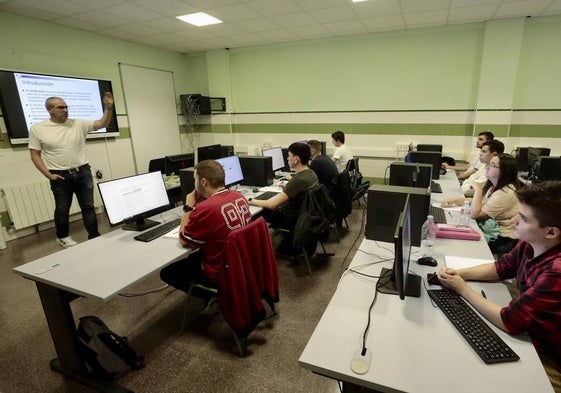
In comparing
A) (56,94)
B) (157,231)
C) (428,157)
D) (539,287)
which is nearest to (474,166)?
(428,157)

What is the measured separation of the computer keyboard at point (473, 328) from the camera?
1.08 metres

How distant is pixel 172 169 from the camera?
3.57 meters

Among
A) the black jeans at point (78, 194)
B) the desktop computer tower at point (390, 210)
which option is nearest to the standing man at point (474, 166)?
the desktop computer tower at point (390, 210)

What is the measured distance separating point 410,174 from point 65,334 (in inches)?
115

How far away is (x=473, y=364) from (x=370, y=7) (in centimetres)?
440

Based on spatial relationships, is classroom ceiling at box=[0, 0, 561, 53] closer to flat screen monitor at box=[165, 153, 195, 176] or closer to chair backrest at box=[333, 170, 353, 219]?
flat screen monitor at box=[165, 153, 195, 176]

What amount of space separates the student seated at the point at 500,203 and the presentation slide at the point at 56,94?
5.24 m

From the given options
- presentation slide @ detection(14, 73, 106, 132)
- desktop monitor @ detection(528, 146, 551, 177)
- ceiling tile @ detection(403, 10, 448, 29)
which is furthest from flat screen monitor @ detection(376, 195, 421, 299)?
presentation slide @ detection(14, 73, 106, 132)

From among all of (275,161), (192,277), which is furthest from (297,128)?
(192,277)

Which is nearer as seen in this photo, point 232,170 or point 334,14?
point 232,170

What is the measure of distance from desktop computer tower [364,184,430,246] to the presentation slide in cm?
452

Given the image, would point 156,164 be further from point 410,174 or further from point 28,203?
point 410,174

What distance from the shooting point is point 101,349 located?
1777 mm

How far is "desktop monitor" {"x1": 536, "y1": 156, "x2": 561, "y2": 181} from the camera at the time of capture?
3574 mm
